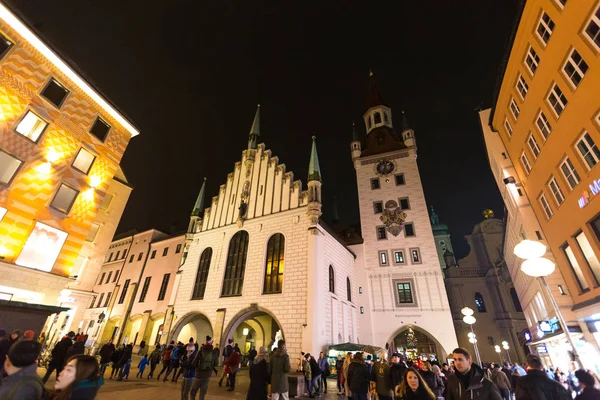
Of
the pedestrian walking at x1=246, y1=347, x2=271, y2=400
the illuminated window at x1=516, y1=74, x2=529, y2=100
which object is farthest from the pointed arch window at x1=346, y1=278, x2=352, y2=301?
the pedestrian walking at x1=246, y1=347, x2=271, y2=400

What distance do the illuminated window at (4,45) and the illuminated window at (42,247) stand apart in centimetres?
881

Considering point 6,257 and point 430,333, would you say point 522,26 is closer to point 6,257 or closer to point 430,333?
point 430,333

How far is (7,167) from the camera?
42.1ft

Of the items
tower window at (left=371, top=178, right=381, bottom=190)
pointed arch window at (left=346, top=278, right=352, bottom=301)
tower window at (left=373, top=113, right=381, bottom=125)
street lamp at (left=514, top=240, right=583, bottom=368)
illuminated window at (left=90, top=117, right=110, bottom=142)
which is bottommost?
street lamp at (left=514, top=240, right=583, bottom=368)

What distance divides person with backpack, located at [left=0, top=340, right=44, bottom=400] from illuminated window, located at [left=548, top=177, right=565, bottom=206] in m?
17.6

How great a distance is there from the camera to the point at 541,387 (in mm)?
3986

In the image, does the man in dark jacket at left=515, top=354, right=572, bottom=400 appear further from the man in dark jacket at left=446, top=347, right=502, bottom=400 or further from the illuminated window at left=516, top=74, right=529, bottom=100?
the illuminated window at left=516, top=74, right=529, bottom=100

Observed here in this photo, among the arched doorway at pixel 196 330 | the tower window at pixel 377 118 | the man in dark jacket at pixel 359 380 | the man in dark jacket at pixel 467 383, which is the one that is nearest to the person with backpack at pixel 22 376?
the man in dark jacket at pixel 467 383

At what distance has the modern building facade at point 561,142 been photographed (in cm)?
991

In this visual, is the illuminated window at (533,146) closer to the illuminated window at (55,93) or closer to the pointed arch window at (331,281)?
the pointed arch window at (331,281)

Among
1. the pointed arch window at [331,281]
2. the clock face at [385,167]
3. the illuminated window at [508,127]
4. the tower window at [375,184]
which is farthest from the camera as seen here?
the clock face at [385,167]

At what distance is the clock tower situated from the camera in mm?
23297

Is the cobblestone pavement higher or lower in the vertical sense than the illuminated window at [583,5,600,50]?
lower

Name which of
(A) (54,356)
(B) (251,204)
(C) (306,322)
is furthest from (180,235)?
(A) (54,356)
